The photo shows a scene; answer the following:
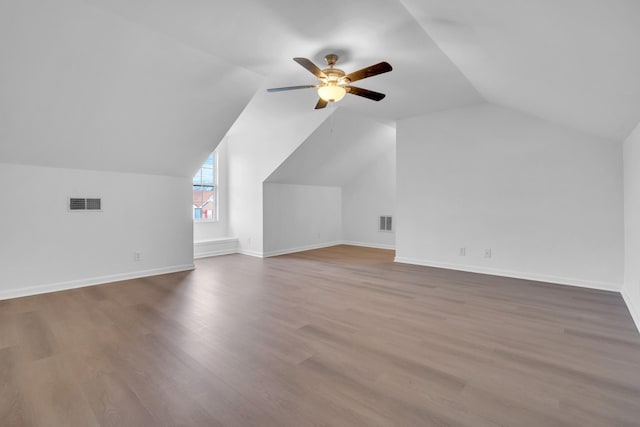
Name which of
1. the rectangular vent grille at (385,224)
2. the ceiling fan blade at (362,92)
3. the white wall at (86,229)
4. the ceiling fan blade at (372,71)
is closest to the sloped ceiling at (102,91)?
the white wall at (86,229)

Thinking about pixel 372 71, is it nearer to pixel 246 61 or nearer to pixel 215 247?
pixel 246 61

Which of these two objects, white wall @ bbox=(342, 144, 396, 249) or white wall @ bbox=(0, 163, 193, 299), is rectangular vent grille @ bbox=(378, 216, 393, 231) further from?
white wall @ bbox=(0, 163, 193, 299)

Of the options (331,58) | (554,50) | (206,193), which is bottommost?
(206,193)

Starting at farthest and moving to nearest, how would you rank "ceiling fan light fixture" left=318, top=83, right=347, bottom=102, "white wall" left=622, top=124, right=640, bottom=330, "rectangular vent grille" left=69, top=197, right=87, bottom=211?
1. "rectangular vent grille" left=69, top=197, right=87, bottom=211
2. "ceiling fan light fixture" left=318, top=83, right=347, bottom=102
3. "white wall" left=622, top=124, right=640, bottom=330

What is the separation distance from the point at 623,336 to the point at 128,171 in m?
5.81

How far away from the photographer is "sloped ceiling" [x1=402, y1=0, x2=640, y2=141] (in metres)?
1.56

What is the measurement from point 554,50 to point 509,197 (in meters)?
2.81

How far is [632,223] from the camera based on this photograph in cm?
309

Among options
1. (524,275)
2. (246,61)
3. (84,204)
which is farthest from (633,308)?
(84,204)

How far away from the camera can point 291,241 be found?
22.4 feet

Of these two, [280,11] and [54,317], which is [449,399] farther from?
[54,317]

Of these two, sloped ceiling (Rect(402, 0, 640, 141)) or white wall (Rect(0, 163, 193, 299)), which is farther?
white wall (Rect(0, 163, 193, 299))

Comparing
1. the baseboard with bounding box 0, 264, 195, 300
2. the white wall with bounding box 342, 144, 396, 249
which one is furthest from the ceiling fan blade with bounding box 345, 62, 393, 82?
the white wall with bounding box 342, 144, 396, 249

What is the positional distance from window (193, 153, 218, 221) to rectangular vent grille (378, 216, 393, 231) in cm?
394
